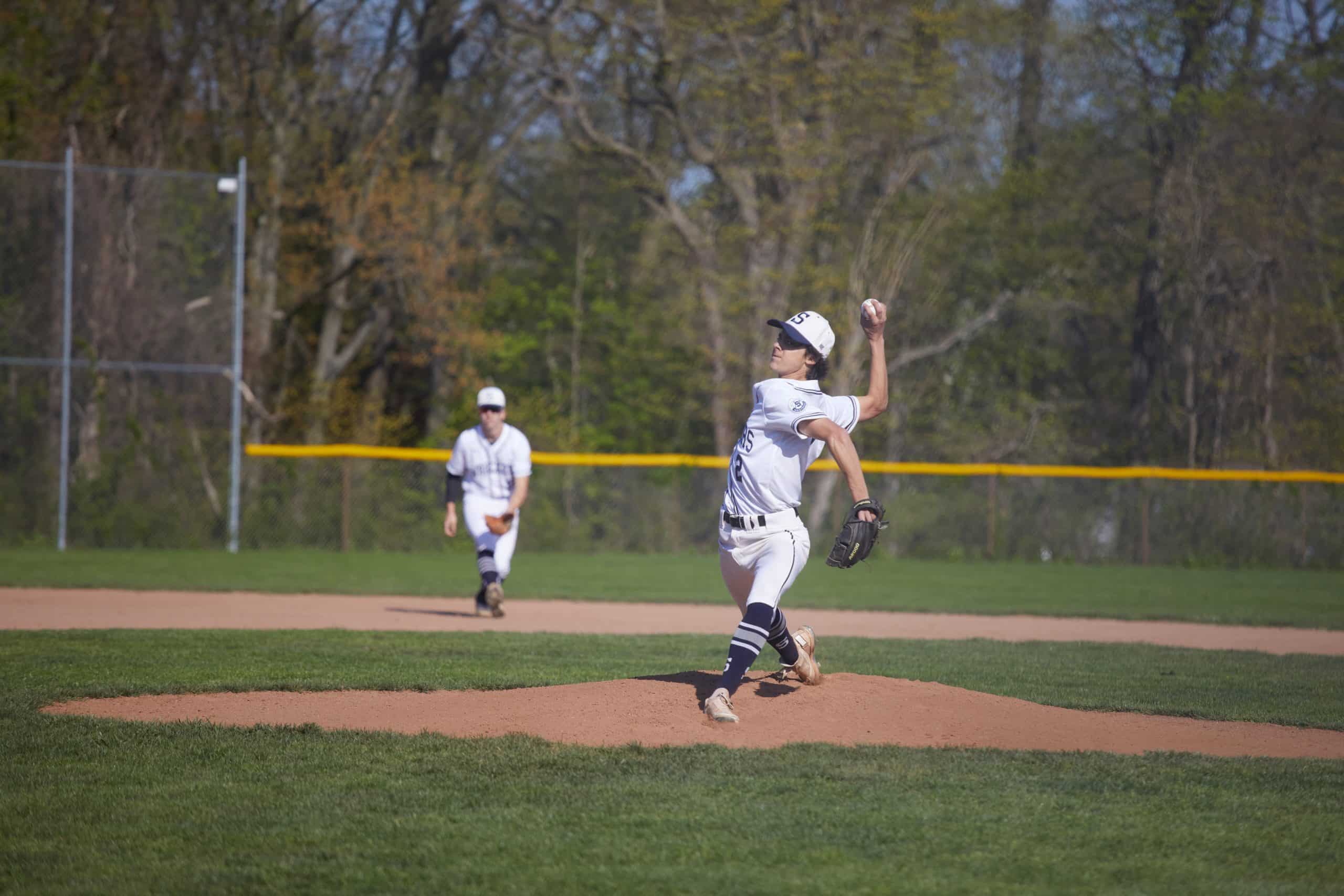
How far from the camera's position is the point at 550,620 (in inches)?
488

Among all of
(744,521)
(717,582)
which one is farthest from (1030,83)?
(744,521)

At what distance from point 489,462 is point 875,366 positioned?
6270mm

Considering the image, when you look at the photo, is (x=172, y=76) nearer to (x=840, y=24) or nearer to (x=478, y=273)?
(x=478, y=273)

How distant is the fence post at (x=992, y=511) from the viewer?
22.1 m

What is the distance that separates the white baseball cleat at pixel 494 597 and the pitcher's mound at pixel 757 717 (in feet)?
16.0

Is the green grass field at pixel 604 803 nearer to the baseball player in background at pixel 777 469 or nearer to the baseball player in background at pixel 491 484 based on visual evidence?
the baseball player in background at pixel 777 469

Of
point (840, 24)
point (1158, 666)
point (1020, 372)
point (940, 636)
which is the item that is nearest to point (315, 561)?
point (940, 636)

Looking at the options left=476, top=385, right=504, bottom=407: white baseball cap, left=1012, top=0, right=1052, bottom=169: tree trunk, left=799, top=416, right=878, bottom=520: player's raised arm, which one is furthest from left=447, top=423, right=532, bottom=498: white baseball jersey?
left=1012, top=0, right=1052, bottom=169: tree trunk

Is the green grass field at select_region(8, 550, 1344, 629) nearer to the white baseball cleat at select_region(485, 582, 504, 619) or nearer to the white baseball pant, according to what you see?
the white baseball cleat at select_region(485, 582, 504, 619)

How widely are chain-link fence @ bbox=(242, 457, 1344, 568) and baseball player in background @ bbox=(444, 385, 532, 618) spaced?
30.4 ft

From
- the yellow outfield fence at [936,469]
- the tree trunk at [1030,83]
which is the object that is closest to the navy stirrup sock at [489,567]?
the yellow outfield fence at [936,469]

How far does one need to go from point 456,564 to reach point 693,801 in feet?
47.7

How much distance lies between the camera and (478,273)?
3006 centimetres

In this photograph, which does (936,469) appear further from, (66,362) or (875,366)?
(875,366)
